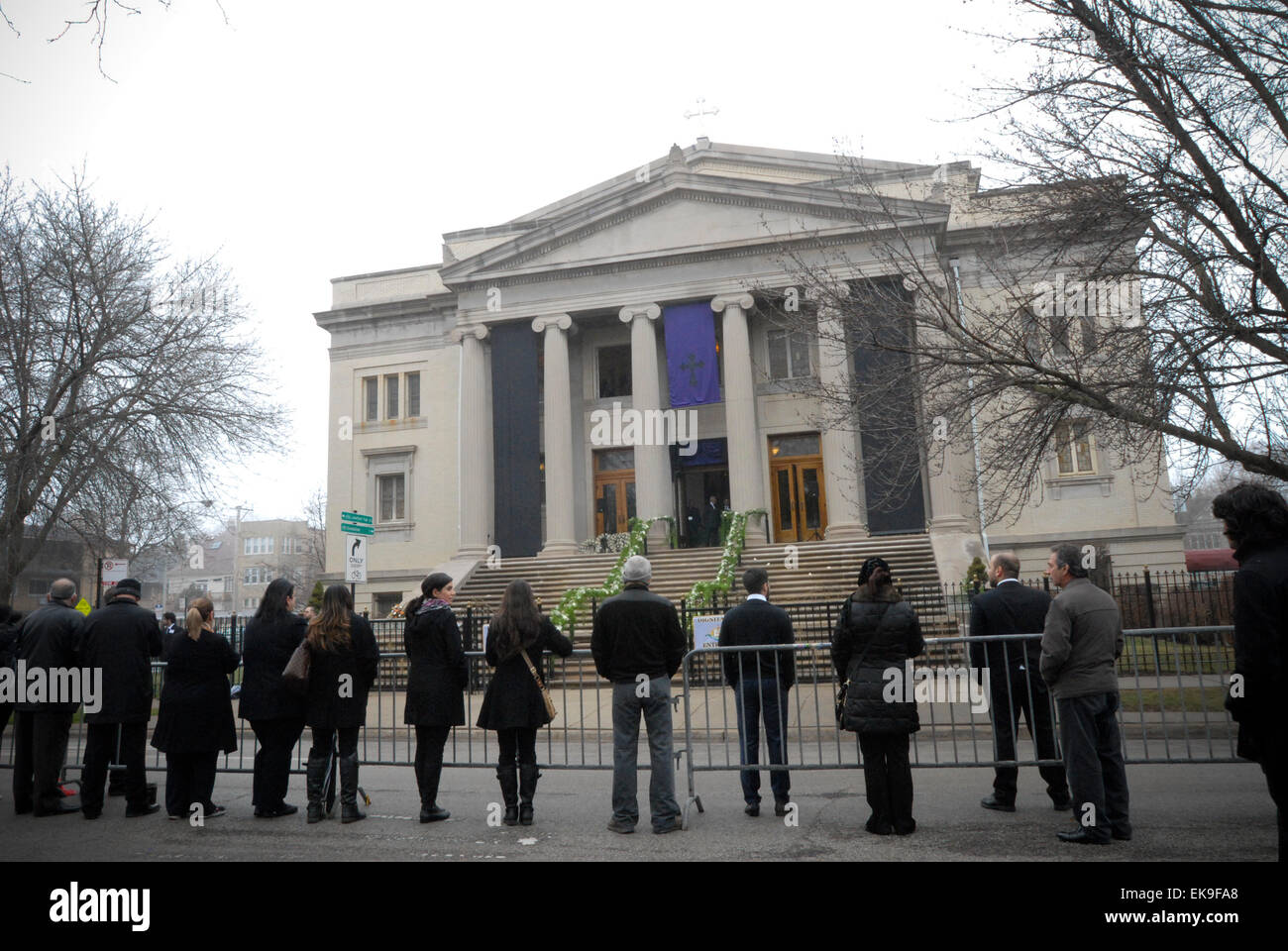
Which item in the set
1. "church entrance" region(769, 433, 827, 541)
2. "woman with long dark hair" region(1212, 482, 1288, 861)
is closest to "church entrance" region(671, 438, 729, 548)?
"church entrance" region(769, 433, 827, 541)

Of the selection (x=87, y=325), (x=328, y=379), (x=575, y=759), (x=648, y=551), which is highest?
(x=328, y=379)

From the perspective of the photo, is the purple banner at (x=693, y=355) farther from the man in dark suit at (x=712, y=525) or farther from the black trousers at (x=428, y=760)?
the black trousers at (x=428, y=760)

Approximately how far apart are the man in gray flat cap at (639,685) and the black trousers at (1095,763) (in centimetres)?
286

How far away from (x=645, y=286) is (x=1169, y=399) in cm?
2211

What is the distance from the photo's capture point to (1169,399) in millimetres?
11148

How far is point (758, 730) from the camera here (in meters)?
7.82

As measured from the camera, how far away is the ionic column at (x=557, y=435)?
102 feet

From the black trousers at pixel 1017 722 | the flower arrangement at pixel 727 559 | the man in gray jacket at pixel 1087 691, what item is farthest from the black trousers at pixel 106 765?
the flower arrangement at pixel 727 559

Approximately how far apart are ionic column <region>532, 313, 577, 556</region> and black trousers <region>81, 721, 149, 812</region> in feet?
72.2

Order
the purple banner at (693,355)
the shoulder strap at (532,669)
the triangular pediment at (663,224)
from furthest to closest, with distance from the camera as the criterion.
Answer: the purple banner at (693,355) < the triangular pediment at (663,224) < the shoulder strap at (532,669)

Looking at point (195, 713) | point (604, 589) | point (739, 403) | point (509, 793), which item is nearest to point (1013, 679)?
point (509, 793)
